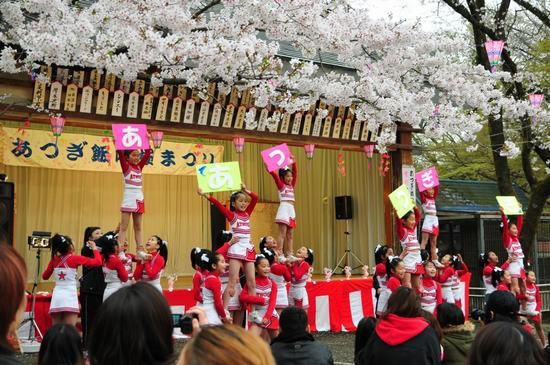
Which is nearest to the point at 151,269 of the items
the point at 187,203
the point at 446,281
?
the point at 446,281

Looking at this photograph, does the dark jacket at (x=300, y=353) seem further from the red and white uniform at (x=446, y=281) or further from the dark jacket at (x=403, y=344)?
the red and white uniform at (x=446, y=281)

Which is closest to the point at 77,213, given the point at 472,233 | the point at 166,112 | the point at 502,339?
the point at 166,112

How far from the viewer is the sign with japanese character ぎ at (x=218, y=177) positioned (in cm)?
836

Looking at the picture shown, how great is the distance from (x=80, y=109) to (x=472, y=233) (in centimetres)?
941

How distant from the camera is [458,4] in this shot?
46.0ft

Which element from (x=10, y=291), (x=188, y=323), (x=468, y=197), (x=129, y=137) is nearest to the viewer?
(x=10, y=291)

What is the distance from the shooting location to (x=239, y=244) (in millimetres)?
8883

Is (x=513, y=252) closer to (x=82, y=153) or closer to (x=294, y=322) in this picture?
(x=294, y=322)

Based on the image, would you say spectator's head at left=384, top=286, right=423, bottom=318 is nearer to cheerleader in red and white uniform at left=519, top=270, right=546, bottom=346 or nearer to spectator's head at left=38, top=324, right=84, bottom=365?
spectator's head at left=38, top=324, right=84, bottom=365

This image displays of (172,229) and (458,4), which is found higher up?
(458,4)

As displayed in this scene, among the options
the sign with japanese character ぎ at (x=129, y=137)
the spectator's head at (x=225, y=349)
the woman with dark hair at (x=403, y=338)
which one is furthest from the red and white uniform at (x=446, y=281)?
the spectator's head at (x=225, y=349)

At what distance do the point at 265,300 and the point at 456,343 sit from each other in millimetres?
4271

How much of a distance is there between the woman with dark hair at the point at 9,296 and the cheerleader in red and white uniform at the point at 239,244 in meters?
6.60

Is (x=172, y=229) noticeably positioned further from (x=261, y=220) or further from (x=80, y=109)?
(x=80, y=109)
